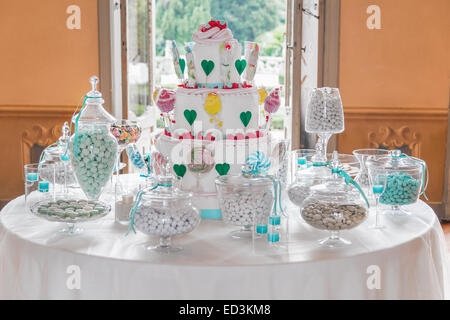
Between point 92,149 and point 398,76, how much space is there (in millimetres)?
3062

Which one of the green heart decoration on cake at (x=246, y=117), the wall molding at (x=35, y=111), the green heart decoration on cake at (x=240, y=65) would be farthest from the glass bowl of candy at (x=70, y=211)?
the wall molding at (x=35, y=111)

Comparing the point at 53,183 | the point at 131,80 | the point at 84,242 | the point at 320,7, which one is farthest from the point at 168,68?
the point at 84,242

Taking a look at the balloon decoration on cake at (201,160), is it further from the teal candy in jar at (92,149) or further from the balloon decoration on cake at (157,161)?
the teal candy in jar at (92,149)

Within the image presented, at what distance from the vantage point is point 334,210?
6.03ft

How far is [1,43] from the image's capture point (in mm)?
4375

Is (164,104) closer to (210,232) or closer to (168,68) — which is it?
(210,232)

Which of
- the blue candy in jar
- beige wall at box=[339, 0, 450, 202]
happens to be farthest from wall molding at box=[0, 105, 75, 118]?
the blue candy in jar

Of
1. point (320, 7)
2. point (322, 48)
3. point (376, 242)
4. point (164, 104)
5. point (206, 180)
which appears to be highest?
point (320, 7)

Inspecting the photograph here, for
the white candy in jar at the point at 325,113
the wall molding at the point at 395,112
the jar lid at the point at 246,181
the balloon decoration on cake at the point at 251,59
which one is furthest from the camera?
the wall molding at the point at 395,112

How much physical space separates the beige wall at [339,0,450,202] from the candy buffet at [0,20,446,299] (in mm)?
1964

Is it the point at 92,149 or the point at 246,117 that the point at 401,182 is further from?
the point at 92,149

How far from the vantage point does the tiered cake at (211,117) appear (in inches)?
85.6

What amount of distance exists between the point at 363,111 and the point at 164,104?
8.60 feet

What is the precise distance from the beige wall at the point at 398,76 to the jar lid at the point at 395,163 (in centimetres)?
224
